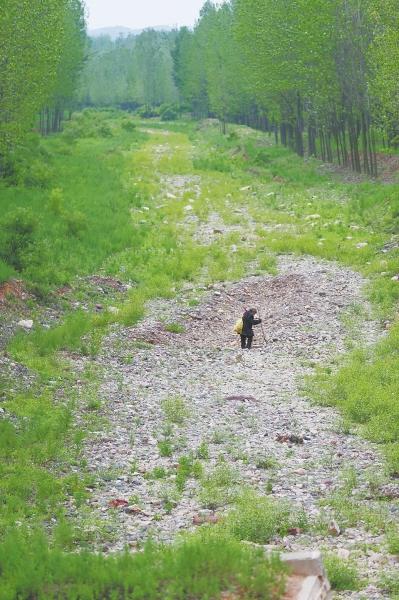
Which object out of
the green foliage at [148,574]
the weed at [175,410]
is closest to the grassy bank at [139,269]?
the green foliage at [148,574]

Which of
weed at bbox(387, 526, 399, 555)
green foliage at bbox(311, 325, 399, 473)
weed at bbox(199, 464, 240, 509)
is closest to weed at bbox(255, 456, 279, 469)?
weed at bbox(199, 464, 240, 509)

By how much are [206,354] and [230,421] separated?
198 inches

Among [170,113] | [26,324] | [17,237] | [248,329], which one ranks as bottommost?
[248,329]

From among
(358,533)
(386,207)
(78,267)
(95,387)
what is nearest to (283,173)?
(386,207)

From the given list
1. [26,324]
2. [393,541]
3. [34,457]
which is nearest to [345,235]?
[26,324]

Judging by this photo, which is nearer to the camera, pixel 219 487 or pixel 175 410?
pixel 219 487

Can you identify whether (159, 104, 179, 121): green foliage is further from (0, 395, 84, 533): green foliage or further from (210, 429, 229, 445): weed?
Answer: (210, 429, 229, 445): weed

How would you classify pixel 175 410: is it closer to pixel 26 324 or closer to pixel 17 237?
pixel 26 324

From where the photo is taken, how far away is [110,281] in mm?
26469

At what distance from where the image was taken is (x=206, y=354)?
20578mm

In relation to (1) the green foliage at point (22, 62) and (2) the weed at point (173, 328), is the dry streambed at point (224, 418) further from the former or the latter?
(1) the green foliage at point (22, 62)

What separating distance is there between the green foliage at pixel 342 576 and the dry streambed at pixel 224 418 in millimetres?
238

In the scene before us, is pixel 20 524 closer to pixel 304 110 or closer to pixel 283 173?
pixel 283 173

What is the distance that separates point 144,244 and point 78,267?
5196 millimetres
